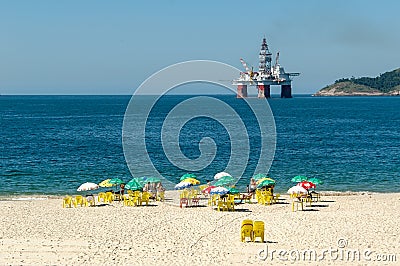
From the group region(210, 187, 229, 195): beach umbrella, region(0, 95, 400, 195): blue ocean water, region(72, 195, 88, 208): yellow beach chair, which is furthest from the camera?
region(0, 95, 400, 195): blue ocean water

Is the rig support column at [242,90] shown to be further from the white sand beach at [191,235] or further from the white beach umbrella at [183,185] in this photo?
the white sand beach at [191,235]

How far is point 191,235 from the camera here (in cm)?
1805

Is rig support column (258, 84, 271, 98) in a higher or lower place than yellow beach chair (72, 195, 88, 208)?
higher

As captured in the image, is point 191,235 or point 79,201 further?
point 79,201

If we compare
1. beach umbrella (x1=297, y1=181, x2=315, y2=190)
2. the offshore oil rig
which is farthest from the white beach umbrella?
the offshore oil rig

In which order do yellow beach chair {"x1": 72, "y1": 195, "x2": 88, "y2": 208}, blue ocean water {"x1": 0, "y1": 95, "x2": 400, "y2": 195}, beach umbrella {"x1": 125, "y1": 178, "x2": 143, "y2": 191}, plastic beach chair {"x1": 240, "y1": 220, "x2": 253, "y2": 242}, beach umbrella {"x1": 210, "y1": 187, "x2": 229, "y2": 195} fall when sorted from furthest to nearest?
1. blue ocean water {"x1": 0, "y1": 95, "x2": 400, "y2": 195}
2. beach umbrella {"x1": 125, "y1": 178, "x2": 143, "y2": 191}
3. yellow beach chair {"x1": 72, "y1": 195, "x2": 88, "y2": 208}
4. beach umbrella {"x1": 210, "y1": 187, "x2": 229, "y2": 195}
5. plastic beach chair {"x1": 240, "y1": 220, "x2": 253, "y2": 242}

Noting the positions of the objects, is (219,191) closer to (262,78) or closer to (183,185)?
(183,185)

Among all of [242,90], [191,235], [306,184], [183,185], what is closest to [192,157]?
[183,185]

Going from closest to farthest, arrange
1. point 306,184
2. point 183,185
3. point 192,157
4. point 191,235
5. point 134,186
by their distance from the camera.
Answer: point 191,235 → point 134,186 → point 306,184 → point 183,185 → point 192,157

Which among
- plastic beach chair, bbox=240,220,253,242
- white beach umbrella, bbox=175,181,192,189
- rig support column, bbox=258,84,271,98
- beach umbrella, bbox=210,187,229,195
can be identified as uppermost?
rig support column, bbox=258,84,271,98

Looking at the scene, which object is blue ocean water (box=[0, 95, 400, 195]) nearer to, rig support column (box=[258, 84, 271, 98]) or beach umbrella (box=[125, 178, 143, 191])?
beach umbrella (box=[125, 178, 143, 191])

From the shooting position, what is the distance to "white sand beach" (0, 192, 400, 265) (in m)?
15.2

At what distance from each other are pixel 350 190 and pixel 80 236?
17151 mm

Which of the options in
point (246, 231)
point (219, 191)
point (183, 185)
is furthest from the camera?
point (183, 185)
